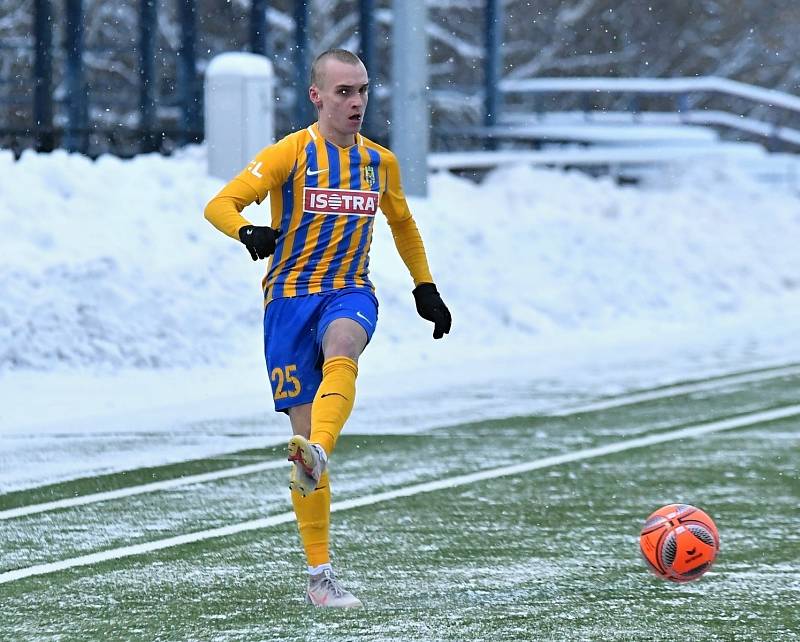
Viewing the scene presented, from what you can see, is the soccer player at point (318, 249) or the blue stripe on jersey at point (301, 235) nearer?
the soccer player at point (318, 249)

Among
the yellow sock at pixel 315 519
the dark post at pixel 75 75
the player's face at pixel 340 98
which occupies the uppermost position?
the dark post at pixel 75 75

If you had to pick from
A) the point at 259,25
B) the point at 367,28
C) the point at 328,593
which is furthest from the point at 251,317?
the point at 367,28

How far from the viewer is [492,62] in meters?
31.3

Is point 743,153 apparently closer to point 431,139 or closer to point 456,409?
point 431,139

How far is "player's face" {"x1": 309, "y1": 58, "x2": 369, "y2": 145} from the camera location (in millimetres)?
6429

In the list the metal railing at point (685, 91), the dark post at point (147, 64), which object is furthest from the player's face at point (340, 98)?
the metal railing at point (685, 91)

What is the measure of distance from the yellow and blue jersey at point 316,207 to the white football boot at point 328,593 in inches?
38.5

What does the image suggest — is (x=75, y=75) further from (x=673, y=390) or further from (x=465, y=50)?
(x=465, y=50)

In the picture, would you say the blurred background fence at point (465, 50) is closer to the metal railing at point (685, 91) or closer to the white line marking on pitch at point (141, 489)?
the metal railing at point (685, 91)

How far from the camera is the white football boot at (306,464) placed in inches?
231

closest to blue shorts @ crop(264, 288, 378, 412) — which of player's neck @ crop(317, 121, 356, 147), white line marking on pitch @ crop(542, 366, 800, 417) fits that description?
player's neck @ crop(317, 121, 356, 147)

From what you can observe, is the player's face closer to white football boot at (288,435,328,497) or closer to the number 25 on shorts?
the number 25 on shorts

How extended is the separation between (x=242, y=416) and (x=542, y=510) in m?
4.01

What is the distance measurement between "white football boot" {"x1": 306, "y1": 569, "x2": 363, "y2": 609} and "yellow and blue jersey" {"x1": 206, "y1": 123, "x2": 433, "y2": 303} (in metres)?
0.98
